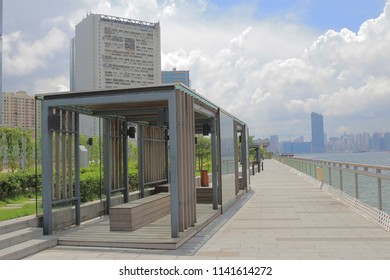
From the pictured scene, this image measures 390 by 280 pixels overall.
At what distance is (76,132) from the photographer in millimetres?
9359

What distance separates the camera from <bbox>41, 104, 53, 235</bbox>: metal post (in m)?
8.20

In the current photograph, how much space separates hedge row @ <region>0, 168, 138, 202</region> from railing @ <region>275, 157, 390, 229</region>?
6.91 m

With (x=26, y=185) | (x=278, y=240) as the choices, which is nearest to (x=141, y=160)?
(x=26, y=185)

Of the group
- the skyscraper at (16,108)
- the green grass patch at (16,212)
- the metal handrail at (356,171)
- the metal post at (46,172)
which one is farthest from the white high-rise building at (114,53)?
the metal post at (46,172)

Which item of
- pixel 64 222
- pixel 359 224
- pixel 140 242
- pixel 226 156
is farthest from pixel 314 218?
pixel 64 222

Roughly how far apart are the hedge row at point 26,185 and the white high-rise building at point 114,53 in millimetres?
76880

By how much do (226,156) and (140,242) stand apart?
20.0 ft

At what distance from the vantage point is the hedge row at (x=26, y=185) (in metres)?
11.0

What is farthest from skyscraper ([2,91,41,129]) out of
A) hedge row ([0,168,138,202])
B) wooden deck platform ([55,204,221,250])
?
wooden deck platform ([55,204,221,250])

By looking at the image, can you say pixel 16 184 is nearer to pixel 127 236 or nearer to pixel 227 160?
pixel 127 236

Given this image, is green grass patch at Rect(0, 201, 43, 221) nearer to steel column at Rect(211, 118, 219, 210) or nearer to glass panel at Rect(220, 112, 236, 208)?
steel column at Rect(211, 118, 219, 210)

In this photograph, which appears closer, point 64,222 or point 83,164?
point 64,222

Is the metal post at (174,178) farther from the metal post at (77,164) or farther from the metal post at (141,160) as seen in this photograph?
the metal post at (141,160)
